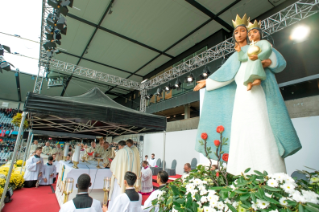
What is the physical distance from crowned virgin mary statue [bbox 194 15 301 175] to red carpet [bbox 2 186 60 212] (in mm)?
4105

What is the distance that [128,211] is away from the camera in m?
2.14

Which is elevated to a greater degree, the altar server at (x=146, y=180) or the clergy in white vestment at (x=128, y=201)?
the clergy in white vestment at (x=128, y=201)

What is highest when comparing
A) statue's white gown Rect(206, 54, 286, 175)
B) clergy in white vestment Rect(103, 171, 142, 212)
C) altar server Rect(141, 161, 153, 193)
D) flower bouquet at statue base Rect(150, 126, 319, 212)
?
statue's white gown Rect(206, 54, 286, 175)

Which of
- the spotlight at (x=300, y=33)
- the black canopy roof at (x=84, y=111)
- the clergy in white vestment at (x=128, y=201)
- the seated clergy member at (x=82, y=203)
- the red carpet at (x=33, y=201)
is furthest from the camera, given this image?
the spotlight at (x=300, y=33)

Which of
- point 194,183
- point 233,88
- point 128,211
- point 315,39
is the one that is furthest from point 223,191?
point 315,39

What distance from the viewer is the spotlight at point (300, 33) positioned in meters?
6.56

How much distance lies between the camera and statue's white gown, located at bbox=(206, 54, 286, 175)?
142cm

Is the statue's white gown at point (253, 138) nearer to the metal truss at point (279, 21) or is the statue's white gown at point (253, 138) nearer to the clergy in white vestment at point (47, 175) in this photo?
the metal truss at point (279, 21)

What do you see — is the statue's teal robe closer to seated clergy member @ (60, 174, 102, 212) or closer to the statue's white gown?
the statue's white gown

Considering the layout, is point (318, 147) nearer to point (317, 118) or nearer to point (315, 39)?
point (317, 118)

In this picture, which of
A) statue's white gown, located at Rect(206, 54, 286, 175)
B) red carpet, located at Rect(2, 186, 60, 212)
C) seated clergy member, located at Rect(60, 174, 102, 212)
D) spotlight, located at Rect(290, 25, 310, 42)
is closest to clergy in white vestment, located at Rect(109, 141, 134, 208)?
red carpet, located at Rect(2, 186, 60, 212)

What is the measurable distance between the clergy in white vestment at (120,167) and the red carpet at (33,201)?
129 cm

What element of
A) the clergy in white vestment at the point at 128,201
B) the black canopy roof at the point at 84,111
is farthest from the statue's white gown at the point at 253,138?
the black canopy roof at the point at 84,111

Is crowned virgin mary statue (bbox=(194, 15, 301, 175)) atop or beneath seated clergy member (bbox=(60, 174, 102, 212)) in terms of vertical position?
atop
